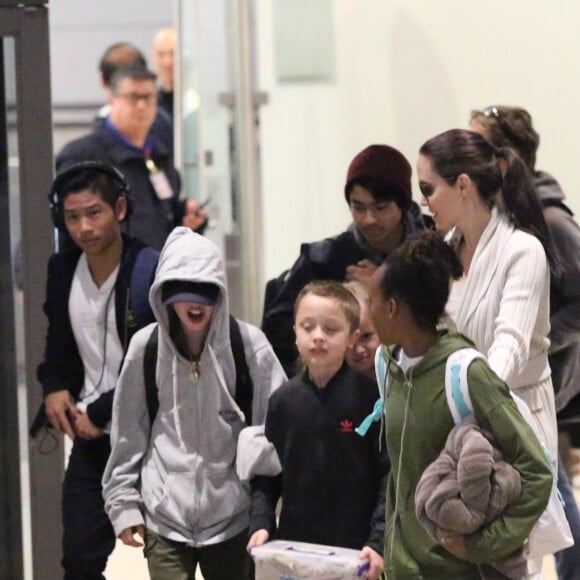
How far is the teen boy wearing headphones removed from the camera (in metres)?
4.96

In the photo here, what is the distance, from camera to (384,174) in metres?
4.89

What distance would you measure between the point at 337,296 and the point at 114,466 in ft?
2.99

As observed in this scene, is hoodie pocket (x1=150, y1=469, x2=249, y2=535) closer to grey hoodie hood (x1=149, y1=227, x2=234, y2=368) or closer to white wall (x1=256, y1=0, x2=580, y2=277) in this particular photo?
grey hoodie hood (x1=149, y1=227, x2=234, y2=368)

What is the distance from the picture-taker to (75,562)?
4.94m

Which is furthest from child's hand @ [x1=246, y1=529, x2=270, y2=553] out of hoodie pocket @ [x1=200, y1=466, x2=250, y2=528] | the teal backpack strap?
the teal backpack strap

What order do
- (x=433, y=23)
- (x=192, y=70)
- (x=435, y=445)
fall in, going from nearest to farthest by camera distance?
(x=435, y=445) → (x=433, y=23) → (x=192, y=70)

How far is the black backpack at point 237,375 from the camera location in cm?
464

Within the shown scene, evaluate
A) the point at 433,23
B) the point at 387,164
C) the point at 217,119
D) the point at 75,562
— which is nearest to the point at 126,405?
the point at 75,562

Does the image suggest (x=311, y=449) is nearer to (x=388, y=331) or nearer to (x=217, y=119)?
(x=388, y=331)

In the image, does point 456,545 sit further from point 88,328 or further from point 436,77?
point 436,77

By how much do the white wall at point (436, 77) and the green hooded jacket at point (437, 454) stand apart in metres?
3.42

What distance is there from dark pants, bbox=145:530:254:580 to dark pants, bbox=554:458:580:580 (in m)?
1.28

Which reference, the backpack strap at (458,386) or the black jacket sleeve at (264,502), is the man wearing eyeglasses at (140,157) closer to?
the black jacket sleeve at (264,502)

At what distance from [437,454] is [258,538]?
2.71 ft
